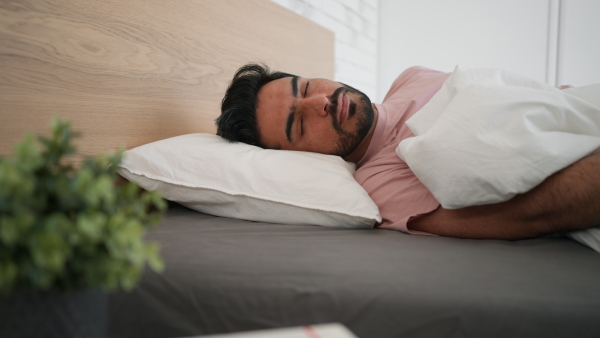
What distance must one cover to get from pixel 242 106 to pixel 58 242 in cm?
121

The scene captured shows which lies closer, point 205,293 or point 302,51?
point 205,293

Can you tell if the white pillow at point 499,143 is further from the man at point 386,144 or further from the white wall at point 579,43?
the white wall at point 579,43

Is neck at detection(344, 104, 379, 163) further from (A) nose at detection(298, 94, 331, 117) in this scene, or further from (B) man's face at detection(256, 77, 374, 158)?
(A) nose at detection(298, 94, 331, 117)

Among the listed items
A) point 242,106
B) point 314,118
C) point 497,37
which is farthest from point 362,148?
point 497,37

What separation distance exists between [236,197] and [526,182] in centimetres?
63

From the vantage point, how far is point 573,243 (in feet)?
2.87

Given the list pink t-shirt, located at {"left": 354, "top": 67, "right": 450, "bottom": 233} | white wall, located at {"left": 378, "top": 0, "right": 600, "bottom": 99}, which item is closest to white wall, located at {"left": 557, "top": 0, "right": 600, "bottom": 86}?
white wall, located at {"left": 378, "top": 0, "right": 600, "bottom": 99}

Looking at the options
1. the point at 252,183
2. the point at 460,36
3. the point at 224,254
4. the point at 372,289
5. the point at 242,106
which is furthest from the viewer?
the point at 460,36

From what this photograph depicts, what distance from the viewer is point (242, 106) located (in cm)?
150

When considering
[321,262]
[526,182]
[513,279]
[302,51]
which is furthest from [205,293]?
[302,51]

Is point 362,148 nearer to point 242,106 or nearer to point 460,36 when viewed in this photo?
point 242,106

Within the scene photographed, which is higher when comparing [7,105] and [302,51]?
[302,51]

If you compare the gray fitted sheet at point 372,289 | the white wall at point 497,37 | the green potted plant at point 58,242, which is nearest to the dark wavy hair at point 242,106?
the gray fitted sheet at point 372,289

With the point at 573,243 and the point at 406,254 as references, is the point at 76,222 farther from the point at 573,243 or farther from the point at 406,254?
the point at 573,243
